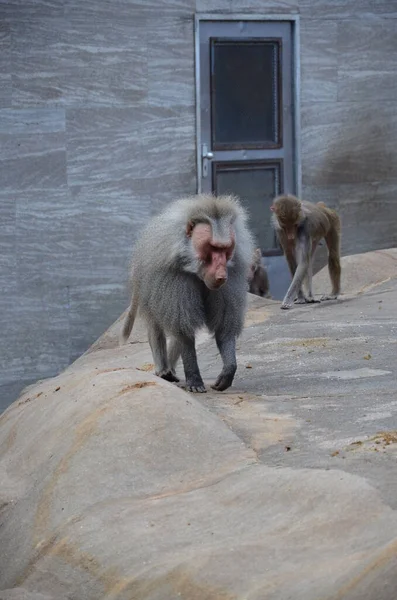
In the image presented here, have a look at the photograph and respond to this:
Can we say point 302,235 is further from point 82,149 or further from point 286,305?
point 82,149

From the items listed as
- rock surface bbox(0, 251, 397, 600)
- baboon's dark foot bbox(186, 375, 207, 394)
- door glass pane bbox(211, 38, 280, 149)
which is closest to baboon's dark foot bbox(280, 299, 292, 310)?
door glass pane bbox(211, 38, 280, 149)

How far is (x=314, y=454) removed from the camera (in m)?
4.48

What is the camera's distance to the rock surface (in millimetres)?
3594

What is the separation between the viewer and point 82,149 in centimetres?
1020

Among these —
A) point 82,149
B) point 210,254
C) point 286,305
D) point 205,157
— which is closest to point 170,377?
point 210,254

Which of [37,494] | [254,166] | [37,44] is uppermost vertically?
[37,44]

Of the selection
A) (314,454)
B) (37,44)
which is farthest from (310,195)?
(314,454)

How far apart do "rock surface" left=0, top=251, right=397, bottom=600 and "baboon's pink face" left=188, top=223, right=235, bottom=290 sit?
59 cm

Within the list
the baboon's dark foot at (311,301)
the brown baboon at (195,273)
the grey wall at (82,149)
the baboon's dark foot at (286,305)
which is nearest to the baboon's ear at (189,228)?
the brown baboon at (195,273)

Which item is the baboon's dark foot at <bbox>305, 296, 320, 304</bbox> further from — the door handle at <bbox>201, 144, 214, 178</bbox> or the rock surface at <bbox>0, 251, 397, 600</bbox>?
the rock surface at <bbox>0, 251, 397, 600</bbox>

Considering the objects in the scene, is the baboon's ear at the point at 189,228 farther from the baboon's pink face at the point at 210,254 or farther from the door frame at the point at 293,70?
the door frame at the point at 293,70

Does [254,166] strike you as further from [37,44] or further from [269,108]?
[37,44]

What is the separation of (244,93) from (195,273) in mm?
5536

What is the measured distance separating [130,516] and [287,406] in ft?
4.87
